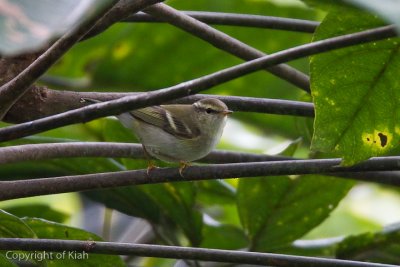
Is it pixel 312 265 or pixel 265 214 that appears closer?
pixel 312 265

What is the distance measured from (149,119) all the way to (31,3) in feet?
7.28

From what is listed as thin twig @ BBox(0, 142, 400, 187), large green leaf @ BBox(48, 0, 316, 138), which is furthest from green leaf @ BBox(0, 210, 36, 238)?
large green leaf @ BBox(48, 0, 316, 138)

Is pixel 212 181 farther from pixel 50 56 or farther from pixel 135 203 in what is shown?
pixel 50 56

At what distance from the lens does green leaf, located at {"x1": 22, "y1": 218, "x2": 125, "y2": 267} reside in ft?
5.87

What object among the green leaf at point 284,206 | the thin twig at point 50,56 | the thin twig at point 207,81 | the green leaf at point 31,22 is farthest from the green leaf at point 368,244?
the green leaf at point 31,22

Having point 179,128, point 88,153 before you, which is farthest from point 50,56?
Result: point 179,128

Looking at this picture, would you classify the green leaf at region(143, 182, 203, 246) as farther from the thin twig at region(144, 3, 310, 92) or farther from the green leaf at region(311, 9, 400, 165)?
the green leaf at region(311, 9, 400, 165)

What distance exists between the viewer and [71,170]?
2203 mm

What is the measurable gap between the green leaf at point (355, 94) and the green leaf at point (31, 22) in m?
0.88

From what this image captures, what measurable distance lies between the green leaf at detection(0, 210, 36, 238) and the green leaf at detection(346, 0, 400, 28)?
1.04 meters

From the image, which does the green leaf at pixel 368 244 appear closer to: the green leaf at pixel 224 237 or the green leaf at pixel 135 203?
the green leaf at pixel 224 237

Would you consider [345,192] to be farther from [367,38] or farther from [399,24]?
[399,24]

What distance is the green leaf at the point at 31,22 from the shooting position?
608mm

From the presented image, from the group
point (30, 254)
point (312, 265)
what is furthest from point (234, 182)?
point (312, 265)
